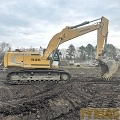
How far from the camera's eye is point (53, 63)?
19.1 meters

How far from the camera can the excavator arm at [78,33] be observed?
19219 millimetres

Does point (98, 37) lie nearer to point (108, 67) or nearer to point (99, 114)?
point (108, 67)

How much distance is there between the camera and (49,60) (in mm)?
18969

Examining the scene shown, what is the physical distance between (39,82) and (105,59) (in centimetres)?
543

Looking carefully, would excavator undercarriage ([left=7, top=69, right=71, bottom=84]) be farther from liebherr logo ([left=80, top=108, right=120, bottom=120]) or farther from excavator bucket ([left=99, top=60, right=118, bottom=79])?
liebherr logo ([left=80, top=108, right=120, bottom=120])

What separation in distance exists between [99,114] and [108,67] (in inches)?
662

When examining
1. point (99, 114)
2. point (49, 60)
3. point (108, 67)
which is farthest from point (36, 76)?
point (99, 114)

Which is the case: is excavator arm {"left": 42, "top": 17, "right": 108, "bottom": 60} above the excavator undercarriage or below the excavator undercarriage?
above

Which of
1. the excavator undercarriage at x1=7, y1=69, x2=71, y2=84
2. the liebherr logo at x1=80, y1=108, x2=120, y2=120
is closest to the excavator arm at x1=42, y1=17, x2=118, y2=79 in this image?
the excavator undercarriage at x1=7, y1=69, x2=71, y2=84

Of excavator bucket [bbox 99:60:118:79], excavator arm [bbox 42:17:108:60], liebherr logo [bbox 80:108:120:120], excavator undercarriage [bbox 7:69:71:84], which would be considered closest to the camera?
liebherr logo [bbox 80:108:120:120]

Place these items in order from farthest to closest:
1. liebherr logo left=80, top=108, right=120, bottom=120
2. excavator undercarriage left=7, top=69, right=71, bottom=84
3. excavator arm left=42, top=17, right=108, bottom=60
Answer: excavator arm left=42, top=17, right=108, bottom=60 < excavator undercarriage left=7, top=69, right=71, bottom=84 < liebherr logo left=80, top=108, right=120, bottom=120

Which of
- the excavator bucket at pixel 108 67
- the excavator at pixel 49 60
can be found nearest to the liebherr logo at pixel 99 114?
the excavator at pixel 49 60

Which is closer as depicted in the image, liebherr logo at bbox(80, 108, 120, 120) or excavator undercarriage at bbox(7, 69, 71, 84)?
liebherr logo at bbox(80, 108, 120, 120)

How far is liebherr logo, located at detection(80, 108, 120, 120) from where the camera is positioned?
2.99 meters
